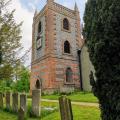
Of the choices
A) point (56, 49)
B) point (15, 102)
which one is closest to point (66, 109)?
point (15, 102)

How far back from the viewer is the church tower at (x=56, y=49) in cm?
2814

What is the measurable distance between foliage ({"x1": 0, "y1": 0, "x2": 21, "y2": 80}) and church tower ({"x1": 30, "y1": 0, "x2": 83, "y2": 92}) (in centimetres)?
1465

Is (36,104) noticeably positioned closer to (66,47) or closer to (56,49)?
(56,49)

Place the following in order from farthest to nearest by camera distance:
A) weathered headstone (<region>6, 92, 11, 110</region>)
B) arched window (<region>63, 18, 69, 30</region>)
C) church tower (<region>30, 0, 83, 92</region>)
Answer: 1. arched window (<region>63, 18, 69, 30</region>)
2. church tower (<region>30, 0, 83, 92</region>)
3. weathered headstone (<region>6, 92, 11, 110</region>)

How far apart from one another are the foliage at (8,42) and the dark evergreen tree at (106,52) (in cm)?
679

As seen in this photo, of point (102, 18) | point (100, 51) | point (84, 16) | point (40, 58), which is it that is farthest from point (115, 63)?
point (40, 58)

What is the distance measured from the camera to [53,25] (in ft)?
96.6

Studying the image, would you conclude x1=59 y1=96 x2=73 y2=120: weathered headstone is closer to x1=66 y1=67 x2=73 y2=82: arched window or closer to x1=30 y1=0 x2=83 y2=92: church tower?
x1=30 y1=0 x2=83 y2=92: church tower

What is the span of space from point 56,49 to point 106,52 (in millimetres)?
23122

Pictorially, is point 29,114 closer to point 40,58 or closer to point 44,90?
point 44,90

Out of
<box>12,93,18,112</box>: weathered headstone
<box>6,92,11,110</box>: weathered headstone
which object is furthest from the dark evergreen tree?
<box>6,92,11,110</box>: weathered headstone

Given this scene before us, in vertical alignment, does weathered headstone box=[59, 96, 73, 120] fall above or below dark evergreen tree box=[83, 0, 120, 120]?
below

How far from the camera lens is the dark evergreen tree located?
5660mm

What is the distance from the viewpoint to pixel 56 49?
29.0 meters
